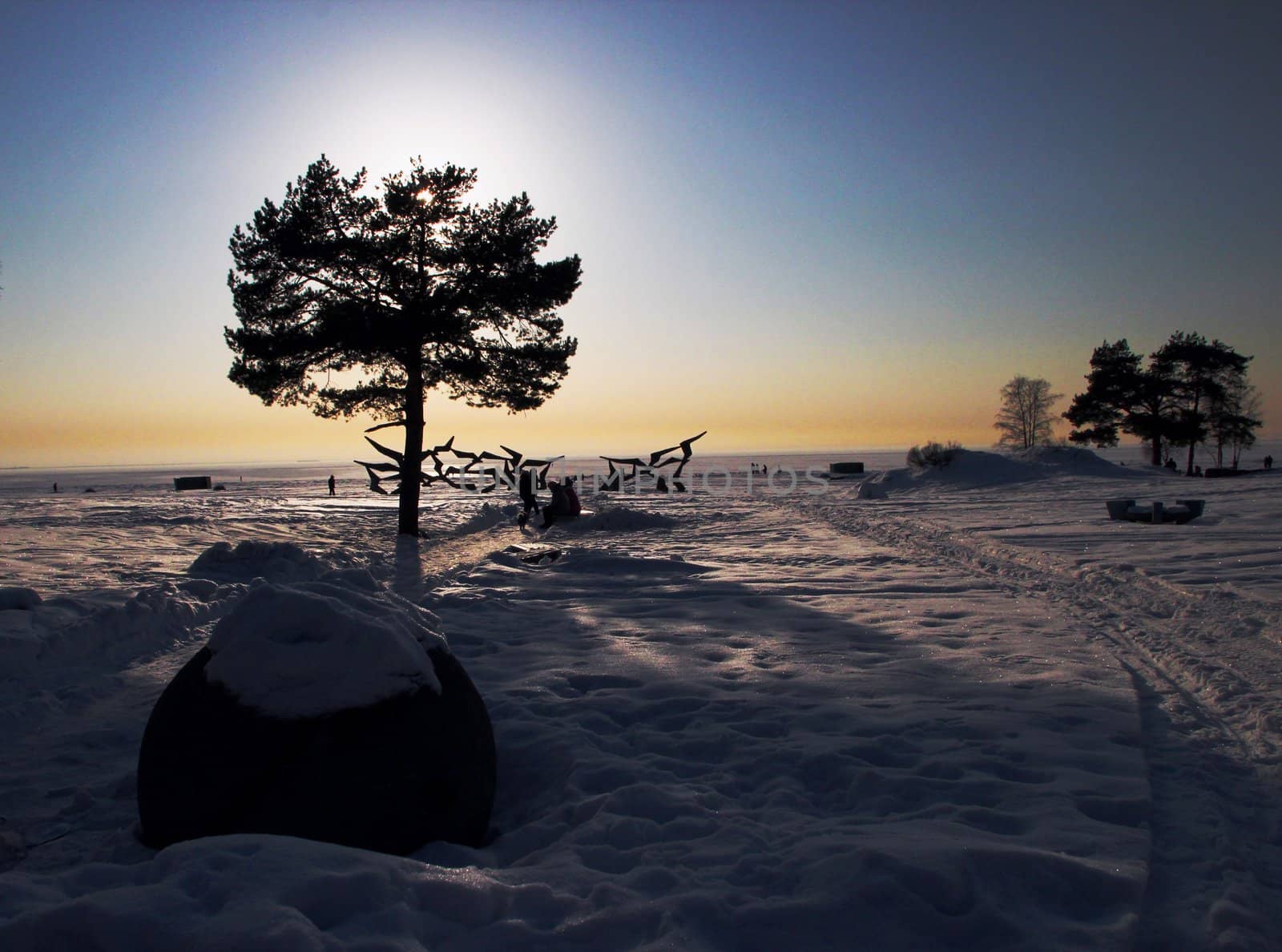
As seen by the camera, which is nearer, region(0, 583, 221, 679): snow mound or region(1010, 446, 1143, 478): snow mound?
region(0, 583, 221, 679): snow mound

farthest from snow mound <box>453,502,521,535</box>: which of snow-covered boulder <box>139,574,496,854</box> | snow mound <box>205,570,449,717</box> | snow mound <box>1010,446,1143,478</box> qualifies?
snow mound <box>1010,446,1143,478</box>

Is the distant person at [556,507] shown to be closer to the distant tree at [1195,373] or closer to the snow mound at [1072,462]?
the snow mound at [1072,462]

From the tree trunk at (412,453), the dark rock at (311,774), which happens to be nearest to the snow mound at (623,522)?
the tree trunk at (412,453)

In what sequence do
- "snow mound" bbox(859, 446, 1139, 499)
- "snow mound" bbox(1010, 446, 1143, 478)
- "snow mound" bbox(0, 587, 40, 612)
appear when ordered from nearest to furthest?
"snow mound" bbox(0, 587, 40, 612) < "snow mound" bbox(859, 446, 1139, 499) < "snow mound" bbox(1010, 446, 1143, 478)

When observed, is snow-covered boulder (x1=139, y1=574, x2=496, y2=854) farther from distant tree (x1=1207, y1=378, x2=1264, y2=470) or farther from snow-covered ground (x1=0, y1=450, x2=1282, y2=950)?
distant tree (x1=1207, y1=378, x2=1264, y2=470)

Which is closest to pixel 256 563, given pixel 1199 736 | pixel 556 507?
pixel 556 507

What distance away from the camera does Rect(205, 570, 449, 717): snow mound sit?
3920mm

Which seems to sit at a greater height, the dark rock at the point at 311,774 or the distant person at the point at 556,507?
the distant person at the point at 556,507

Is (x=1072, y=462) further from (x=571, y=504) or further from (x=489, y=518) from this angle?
(x=489, y=518)

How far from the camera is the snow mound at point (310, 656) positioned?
392 centimetres

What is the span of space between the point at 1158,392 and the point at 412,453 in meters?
46.0

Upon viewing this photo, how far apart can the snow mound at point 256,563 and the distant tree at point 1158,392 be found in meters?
48.5

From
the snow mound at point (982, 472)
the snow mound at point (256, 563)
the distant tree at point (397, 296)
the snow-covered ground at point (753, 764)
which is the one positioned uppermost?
the distant tree at point (397, 296)

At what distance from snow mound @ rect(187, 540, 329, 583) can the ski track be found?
11.0 m
